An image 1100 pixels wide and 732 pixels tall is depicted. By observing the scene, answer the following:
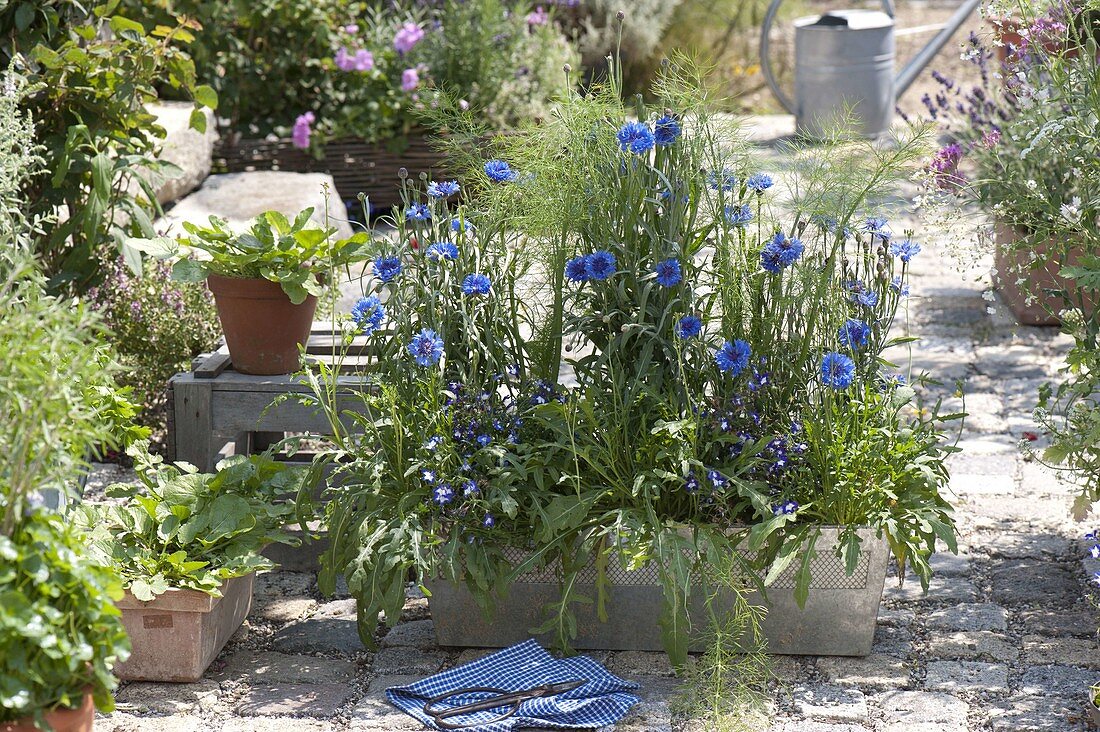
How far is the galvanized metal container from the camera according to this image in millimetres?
7855

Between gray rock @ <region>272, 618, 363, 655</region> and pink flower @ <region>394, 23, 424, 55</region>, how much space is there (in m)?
3.95

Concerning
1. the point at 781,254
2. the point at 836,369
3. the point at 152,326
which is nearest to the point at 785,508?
the point at 836,369

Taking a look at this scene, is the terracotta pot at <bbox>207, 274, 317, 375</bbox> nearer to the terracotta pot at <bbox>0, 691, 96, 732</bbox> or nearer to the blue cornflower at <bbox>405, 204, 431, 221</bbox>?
the blue cornflower at <bbox>405, 204, 431, 221</bbox>

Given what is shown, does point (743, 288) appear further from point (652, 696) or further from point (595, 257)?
point (652, 696)

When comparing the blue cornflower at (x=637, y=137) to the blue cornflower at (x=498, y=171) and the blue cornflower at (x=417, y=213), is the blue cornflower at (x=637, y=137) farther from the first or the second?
the blue cornflower at (x=417, y=213)

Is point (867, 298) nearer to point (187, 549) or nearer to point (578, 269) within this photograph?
point (578, 269)

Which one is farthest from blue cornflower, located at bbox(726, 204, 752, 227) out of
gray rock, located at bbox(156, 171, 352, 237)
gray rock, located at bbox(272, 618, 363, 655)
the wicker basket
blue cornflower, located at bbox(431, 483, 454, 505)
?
the wicker basket

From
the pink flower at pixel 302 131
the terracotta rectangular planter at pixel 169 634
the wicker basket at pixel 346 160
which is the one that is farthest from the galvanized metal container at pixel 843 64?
the terracotta rectangular planter at pixel 169 634

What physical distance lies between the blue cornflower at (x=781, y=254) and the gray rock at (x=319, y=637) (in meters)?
1.25

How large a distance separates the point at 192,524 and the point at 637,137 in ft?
4.18

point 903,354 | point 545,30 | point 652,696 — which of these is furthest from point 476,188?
point 545,30

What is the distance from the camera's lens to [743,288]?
2.79m

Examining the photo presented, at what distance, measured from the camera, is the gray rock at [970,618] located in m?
2.95

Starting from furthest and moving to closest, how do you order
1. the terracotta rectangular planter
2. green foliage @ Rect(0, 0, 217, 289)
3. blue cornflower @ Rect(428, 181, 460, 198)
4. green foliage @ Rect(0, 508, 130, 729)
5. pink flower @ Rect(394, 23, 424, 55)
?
pink flower @ Rect(394, 23, 424, 55), green foliage @ Rect(0, 0, 217, 289), blue cornflower @ Rect(428, 181, 460, 198), the terracotta rectangular planter, green foliage @ Rect(0, 508, 130, 729)
